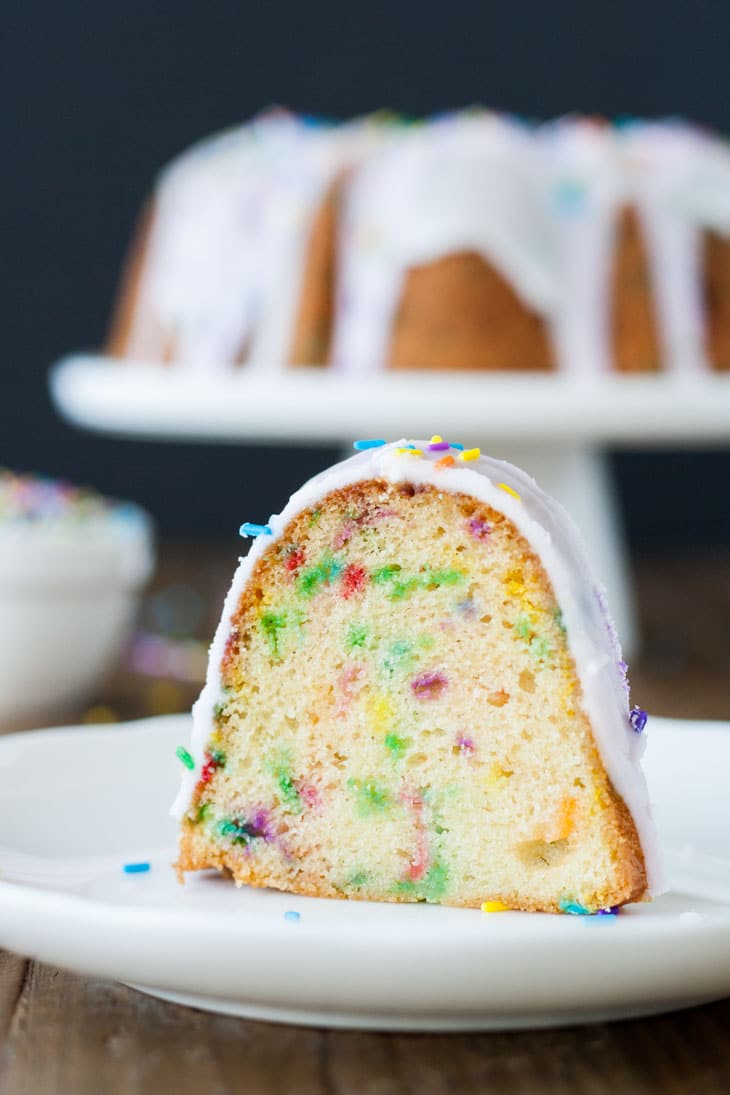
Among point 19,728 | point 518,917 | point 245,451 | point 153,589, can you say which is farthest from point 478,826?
point 245,451

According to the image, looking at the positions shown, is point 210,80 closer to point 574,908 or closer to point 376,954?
point 574,908

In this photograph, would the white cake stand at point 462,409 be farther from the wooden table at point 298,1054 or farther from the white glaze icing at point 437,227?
the wooden table at point 298,1054

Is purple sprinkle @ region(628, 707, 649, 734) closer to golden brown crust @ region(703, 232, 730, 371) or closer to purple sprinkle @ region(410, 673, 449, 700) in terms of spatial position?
purple sprinkle @ region(410, 673, 449, 700)

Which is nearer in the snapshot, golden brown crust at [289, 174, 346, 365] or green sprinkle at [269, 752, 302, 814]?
green sprinkle at [269, 752, 302, 814]

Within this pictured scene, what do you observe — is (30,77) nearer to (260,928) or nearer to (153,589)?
(153,589)

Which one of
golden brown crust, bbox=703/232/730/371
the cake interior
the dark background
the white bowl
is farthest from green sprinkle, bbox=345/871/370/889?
the dark background

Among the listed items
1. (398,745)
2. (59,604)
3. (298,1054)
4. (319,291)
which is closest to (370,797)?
(398,745)
